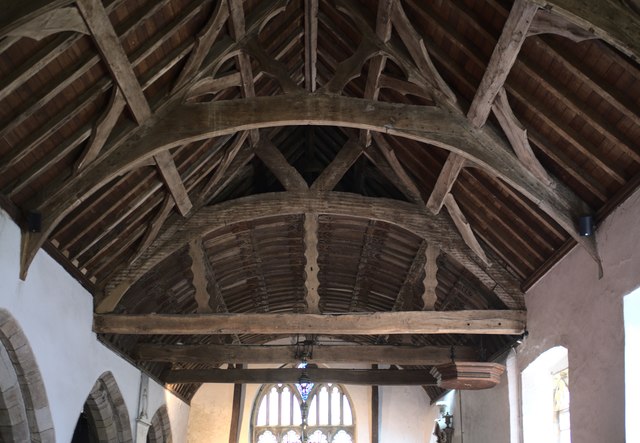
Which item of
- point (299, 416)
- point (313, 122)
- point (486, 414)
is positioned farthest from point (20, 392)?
point (299, 416)

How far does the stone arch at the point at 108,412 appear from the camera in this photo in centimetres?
902

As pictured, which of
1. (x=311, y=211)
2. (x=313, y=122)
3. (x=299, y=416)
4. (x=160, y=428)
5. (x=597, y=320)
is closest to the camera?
(x=597, y=320)

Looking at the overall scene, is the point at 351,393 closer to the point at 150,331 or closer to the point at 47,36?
the point at 150,331

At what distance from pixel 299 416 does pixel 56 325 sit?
887cm

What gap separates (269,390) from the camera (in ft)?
50.4

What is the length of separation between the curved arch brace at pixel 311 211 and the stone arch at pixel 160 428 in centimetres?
419

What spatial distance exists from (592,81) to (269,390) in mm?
11387

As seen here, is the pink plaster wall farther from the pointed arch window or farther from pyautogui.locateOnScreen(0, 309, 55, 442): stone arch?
the pointed arch window

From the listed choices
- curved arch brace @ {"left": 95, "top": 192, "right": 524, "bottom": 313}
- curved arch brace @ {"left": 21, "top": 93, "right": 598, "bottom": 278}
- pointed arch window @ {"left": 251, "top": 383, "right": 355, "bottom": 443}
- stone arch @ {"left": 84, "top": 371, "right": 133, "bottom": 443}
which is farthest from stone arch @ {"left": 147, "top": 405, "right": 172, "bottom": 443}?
curved arch brace @ {"left": 21, "top": 93, "right": 598, "bottom": 278}

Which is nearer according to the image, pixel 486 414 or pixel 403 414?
pixel 486 414

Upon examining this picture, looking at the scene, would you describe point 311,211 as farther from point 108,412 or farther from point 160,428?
point 160,428

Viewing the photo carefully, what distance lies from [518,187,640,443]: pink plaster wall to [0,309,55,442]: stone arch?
452cm

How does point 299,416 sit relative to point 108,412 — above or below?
above

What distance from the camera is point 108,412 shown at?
941 cm
